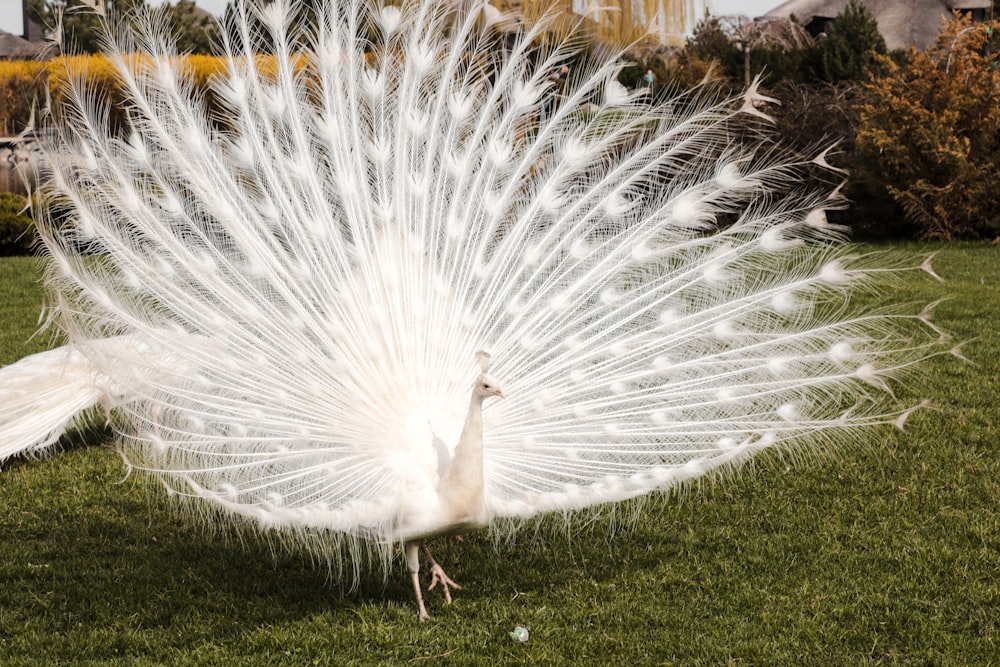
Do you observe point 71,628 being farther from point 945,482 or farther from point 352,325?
point 945,482

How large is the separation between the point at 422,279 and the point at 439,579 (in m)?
1.27

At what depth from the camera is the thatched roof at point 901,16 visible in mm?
35250

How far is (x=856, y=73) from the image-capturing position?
2375 cm

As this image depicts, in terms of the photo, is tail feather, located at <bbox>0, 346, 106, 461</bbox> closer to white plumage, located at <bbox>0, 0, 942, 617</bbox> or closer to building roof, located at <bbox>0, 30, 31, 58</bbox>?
white plumage, located at <bbox>0, 0, 942, 617</bbox>

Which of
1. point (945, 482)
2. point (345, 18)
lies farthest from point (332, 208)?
point (945, 482)

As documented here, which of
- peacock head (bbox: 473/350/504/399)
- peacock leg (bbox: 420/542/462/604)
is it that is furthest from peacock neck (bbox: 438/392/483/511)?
peacock leg (bbox: 420/542/462/604)

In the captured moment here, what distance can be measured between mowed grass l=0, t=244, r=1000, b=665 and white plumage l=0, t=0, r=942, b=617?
0.36m

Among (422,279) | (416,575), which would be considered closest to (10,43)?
(422,279)

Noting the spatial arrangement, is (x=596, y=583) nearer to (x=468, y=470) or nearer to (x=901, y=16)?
(x=468, y=470)

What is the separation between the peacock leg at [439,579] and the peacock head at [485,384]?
0.99 metres

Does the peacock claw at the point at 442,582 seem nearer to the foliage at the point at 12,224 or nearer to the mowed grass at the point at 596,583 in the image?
the mowed grass at the point at 596,583

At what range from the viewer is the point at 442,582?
4449mm

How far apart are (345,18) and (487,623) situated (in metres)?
2.66

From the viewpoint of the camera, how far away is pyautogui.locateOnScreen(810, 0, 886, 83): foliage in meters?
23.6
